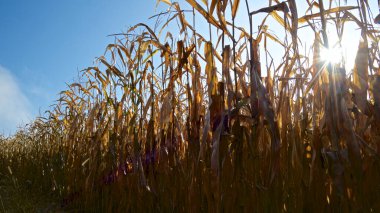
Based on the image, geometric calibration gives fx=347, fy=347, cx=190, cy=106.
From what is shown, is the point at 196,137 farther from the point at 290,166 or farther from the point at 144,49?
the point at 144,49

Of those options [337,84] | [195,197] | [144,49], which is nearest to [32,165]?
[144,49]

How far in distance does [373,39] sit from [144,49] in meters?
1.33

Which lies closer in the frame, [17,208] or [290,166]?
[290,166]

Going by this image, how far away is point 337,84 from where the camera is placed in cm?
120

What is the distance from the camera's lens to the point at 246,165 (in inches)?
57.7

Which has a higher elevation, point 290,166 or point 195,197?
point 290,166

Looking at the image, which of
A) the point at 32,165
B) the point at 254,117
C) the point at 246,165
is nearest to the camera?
the point at 254,117

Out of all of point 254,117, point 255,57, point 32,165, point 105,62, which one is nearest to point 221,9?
point 255,57

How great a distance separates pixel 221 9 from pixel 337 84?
0.62 m

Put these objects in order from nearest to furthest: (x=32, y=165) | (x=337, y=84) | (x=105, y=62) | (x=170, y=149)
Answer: (x=337, y=84)
(x=170, y=149)
(x=105, y=62)
(x=32, y=165)

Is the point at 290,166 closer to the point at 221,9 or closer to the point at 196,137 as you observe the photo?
the point at 196,137

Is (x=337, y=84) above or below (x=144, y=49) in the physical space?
below

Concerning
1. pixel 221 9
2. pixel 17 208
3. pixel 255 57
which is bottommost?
pixel 17 208

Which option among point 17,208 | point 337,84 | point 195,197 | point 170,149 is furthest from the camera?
point 17,208
